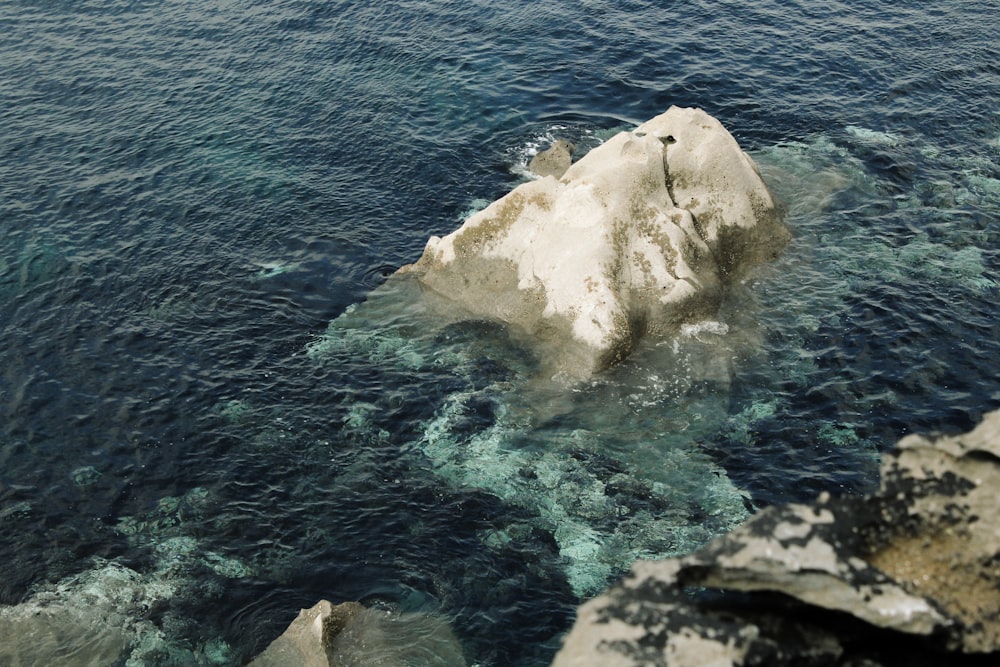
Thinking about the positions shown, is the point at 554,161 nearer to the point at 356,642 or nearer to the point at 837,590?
the point at 356,642

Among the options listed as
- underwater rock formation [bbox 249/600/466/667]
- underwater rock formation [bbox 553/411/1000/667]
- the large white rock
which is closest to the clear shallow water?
underwater rock formation [bbox 249/600/466/667]

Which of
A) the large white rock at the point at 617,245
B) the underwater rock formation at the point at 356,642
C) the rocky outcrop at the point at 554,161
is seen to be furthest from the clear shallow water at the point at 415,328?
the rocky outcrop at the point at 554,161

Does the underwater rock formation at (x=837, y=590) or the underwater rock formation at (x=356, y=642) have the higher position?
the underwater rock formation at (x=837, y=590)

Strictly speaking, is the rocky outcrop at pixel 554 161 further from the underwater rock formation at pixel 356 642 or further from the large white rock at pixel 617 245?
the underwater rock formation at pixel 356 642

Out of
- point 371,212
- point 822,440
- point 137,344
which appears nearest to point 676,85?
point 371,212

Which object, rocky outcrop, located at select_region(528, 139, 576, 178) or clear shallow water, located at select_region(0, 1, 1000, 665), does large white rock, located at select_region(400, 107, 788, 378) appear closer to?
clear shallow water, located at select_region(0, 1, 1000, 665)

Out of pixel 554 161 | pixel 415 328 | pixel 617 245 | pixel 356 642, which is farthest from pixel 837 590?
pixel 554 161
